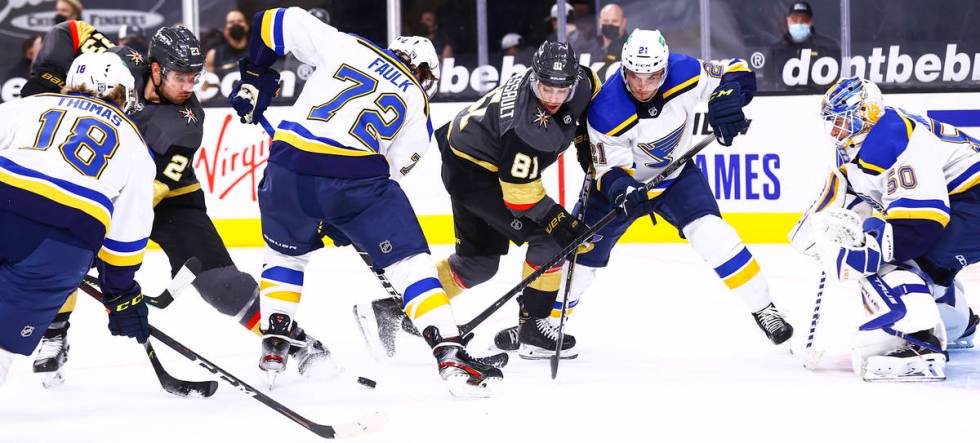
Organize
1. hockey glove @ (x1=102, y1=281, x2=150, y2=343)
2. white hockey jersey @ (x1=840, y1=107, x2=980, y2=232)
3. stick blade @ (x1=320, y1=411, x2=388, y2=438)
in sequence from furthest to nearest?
white hockey jersey @ (x1=840, y1=107, x2=980, y2=232) < hockey glove @ (x1=102, y1=281, x2=150, y2=343) < stick blade @ (x1=320, y1=411, x2=388, y2=438)

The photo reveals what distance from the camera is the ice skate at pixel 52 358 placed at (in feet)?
11.2

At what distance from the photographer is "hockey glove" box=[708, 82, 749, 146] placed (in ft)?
11.8

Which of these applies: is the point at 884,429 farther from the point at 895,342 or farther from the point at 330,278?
the point at 330,278

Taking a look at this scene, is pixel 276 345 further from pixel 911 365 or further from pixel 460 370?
pixel 911 365

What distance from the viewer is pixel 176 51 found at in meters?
3.32

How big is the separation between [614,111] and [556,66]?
343mm

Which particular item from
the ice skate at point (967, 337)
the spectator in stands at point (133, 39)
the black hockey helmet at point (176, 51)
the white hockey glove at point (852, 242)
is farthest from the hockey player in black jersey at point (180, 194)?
the spectator in stands at point (133, 39)

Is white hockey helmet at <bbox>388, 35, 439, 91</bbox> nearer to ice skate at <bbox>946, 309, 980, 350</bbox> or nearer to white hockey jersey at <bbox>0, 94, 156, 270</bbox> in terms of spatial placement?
white hockey jersey at <bbox>0, 94, 156, 270</bbox>

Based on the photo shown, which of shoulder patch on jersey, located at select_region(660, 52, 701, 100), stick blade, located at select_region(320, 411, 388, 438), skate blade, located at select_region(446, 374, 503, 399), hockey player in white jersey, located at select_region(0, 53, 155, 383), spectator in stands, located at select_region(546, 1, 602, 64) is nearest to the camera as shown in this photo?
hockey player in white jersey, located at select_region(0, 53, 155, 383)

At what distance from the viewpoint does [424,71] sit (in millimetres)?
3355

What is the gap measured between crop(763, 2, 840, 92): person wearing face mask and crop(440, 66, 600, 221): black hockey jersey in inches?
117

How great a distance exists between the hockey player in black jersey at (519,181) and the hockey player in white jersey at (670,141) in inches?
5.3

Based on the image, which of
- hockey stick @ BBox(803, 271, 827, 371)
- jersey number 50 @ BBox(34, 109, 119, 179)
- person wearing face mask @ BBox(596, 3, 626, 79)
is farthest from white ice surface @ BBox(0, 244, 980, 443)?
person wearing face mask @ BBox(596, 3, 626, 79)

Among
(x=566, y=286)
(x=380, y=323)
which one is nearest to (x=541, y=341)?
(x=566, y=286)
